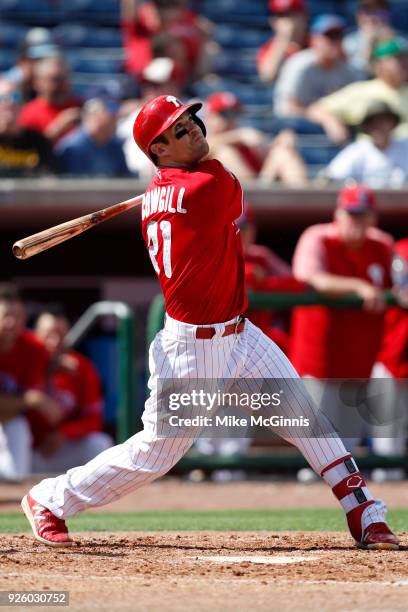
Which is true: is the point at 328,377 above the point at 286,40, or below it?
below

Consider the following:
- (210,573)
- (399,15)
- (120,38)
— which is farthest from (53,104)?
(210,573)

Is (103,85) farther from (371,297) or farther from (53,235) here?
(53,235)

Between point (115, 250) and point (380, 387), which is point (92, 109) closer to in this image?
point (115, 250)

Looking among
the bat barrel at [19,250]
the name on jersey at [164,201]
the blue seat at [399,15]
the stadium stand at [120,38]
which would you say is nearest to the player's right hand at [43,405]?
the stadium stand at [120,38]

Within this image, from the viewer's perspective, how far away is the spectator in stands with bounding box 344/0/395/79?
11938 mm

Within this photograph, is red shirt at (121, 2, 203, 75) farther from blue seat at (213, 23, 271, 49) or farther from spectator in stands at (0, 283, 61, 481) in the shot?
spectator in stands at (0, 283, 61, 481)

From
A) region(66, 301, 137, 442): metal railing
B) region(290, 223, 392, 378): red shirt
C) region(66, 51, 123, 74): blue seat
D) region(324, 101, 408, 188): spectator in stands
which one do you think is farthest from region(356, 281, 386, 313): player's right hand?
region(66, 51, 123, 74): blue seat

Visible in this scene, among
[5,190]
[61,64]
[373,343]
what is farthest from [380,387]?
[61,64]

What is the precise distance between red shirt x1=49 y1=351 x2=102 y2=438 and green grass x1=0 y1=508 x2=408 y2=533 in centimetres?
151

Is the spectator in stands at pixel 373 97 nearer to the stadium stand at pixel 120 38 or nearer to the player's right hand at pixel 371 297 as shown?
the stadium stand at pixel 120 38

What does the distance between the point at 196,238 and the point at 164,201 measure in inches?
7.0

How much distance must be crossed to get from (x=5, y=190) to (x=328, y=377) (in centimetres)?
263

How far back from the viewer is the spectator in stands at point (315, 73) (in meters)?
11.0

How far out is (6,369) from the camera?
29.1 ft
